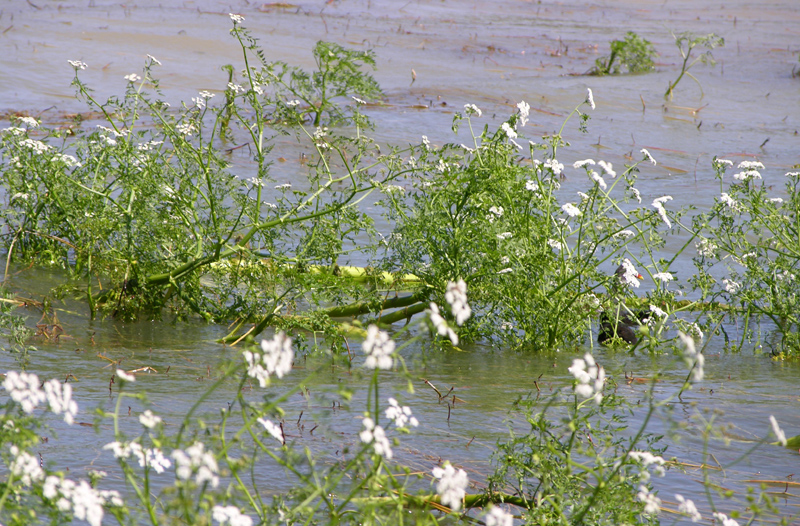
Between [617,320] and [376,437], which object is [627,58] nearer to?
[617,320]

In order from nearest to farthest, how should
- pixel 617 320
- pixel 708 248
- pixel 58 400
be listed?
pixel 58 400 < pixel 617 320 < pixel 708 248

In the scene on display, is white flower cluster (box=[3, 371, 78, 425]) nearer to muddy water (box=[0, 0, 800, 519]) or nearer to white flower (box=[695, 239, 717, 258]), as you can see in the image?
muddy water (box=[0, 0, 800, 519])

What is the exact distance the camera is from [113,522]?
8.12ft

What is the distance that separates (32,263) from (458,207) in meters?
2.61

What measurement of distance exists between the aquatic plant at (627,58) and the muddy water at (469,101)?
380 millimetres

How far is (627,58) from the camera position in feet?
50.8

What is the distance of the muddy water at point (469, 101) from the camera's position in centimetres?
342

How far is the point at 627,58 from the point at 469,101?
3.91 m

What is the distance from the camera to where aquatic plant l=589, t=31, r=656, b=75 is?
587 inches

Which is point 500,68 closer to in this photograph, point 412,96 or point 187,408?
point 412,96

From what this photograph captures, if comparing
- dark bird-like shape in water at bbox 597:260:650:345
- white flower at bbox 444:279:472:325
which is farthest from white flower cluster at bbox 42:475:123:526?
dark bird-like shape in water at bbox 597:260:650:345

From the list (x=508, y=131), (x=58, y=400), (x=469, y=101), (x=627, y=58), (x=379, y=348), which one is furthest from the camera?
(x=627, y=58)

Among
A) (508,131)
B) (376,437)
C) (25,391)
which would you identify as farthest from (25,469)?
(508,131)

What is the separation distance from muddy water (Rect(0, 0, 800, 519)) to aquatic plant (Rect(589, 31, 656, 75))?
0.38 metres
